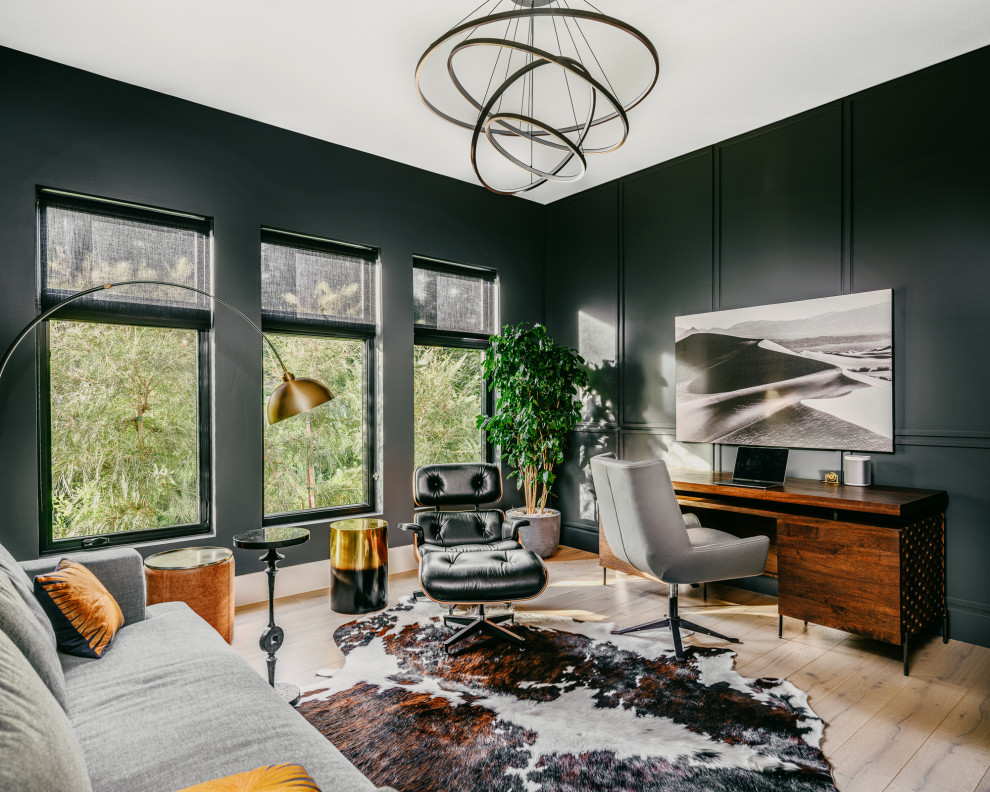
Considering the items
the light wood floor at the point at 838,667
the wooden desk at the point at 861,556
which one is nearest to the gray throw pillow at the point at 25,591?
the light wood floor at the point at 838,667

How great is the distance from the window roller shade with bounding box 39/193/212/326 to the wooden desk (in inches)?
140

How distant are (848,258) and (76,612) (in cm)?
419

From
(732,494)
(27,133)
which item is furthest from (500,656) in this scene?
(27,133)

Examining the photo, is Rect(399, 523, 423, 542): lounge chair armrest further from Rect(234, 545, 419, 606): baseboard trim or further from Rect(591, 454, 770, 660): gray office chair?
Rect(591, 454, 770, 660): gray office chair

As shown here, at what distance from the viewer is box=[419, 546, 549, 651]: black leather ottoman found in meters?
2.91

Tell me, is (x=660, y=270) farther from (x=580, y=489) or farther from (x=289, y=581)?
(x=289, y=581)

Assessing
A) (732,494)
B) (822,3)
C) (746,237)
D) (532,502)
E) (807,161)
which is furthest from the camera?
(532,502)

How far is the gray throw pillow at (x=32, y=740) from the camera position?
2.67ft

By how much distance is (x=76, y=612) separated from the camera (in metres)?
2.00

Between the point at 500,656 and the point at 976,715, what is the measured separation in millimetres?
2005

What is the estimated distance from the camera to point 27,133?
3.13 metres

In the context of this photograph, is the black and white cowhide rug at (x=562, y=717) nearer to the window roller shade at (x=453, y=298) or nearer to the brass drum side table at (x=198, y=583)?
the brass drum side table at (x=198, y=583)

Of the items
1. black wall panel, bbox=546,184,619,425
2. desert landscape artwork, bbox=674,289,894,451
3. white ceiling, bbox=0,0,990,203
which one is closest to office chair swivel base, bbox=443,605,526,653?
desert landscape artwork, bbox=674,289,894,451

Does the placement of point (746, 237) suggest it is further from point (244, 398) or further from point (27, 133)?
point (27, 133)
